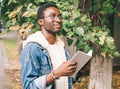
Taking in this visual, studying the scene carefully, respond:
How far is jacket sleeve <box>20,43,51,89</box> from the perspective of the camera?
288 centimetres

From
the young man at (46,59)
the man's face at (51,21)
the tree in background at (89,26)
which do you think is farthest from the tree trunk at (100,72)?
the man's face at (51,21)

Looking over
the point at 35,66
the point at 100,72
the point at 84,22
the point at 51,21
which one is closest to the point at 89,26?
the point at 84,22

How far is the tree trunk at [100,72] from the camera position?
6406 millimetres

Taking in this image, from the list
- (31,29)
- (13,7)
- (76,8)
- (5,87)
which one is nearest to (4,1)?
(13,7)

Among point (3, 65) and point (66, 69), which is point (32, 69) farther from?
point (3, 65)

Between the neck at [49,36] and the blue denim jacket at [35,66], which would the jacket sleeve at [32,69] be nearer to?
the blue denim jacket at [35,66]

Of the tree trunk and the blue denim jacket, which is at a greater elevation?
the blue denim jacket

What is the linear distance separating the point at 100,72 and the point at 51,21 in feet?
11.6

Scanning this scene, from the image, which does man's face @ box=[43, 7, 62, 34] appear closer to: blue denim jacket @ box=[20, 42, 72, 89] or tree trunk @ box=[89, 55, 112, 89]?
blue denim jacket @ box=[20, 42, 72, 89]

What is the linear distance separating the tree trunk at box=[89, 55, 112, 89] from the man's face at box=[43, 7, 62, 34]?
3.34 meters

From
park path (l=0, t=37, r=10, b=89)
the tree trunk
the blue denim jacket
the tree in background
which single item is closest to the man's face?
the blue denim jacket

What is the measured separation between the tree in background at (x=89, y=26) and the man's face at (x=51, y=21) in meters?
1.90

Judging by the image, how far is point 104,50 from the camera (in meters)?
5.62

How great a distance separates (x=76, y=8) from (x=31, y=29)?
0.89 m
